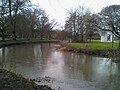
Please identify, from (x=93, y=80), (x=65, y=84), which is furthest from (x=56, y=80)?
(x=93, y=80)

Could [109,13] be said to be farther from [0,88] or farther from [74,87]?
[0,88]

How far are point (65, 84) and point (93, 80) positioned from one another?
196 cm

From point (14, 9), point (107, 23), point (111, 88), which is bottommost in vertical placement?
point (111, 88)

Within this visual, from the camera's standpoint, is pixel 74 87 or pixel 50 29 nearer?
pixel 74 87

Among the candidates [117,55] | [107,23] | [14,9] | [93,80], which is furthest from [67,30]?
[93,80]

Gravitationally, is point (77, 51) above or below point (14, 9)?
below

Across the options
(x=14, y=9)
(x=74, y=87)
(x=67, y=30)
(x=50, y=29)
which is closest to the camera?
(x=74, y=87)

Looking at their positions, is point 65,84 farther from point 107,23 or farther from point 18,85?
point 107,23

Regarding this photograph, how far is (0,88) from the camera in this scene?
6.74 m

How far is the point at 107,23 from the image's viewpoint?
30.1m

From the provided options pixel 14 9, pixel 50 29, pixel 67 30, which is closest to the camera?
pixel 14 9

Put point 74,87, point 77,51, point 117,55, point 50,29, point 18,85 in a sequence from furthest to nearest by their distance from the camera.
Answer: point 50,29 < point 77,51 < point 117,55 < point 74,87 < point 18,85

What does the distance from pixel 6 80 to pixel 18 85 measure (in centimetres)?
66

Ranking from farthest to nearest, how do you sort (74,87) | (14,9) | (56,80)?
(14,9) < (56,80) < (74,87)
